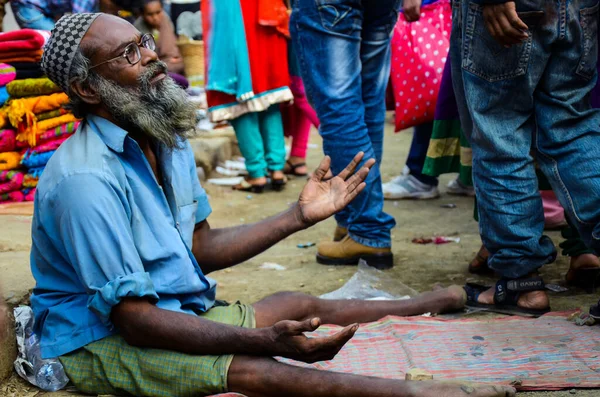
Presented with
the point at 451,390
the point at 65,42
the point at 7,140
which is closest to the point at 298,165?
the point at 7,140

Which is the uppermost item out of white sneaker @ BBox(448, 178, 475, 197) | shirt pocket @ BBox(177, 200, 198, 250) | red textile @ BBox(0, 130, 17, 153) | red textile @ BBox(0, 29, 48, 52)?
red textile @ BBox(0, 29, 48, 52)

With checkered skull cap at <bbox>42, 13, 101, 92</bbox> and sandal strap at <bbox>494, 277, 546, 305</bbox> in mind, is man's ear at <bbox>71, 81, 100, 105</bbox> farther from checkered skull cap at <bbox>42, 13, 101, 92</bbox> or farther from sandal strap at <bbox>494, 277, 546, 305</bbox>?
sandal strap at <bbox>494, 277, 546, 305</bbox>

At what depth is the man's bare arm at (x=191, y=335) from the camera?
2395 millimetres

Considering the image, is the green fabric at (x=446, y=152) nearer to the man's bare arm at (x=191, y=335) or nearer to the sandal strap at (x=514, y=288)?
the sandal strap at (x=514, y=288)

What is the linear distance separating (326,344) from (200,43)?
26.2ft

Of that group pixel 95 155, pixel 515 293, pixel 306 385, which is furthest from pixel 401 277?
pixel 95 155

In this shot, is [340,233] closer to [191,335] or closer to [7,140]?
[7,140]

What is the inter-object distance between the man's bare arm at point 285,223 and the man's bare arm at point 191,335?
57 cm

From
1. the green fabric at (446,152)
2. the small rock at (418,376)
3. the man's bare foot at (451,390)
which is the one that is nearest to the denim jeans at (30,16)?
the green fabric at (446,152)

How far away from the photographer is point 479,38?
313 cm

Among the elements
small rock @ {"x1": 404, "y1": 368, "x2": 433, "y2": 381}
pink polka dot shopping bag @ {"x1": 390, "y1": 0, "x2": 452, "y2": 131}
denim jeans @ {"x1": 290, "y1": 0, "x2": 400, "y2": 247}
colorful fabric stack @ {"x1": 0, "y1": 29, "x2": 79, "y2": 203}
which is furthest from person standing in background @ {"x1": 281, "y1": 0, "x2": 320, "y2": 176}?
small rock @ {"x1": 404, "y1": 368, "x2": 433, "y2": 381}

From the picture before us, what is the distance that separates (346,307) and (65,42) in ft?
4.85

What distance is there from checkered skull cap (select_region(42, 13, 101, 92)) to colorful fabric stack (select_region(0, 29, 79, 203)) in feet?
6.79

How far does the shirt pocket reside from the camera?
114 inches
